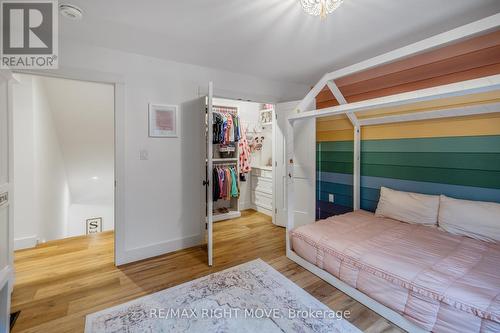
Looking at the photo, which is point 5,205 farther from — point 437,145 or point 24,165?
point 437,145

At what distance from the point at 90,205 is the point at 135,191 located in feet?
10.4

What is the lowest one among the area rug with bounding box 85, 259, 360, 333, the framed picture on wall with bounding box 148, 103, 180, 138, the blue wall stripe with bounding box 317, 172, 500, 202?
the area rug with bounding box 85, 259, 360, 333

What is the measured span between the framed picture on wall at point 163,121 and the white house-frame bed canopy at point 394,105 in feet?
4.67

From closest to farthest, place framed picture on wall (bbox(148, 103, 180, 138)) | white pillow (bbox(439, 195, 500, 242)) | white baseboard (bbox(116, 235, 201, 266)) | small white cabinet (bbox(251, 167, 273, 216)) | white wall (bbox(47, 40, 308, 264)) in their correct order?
1. white pillow (bbox(439, 195, 500, 242))
2. white wall (bbox(47, 40, 308, 264))
3. white baseboard (bbox(116, 235, 201, 266))
4. framed picture on wall (bbox(148, 103, 180, 138))
5. small white cabinet (bbox(251, 167, 273, 216))

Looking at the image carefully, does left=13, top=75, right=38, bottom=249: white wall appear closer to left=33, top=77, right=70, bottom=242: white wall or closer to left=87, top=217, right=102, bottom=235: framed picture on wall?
left=33, top=77, right=70, bottom=242: white wall

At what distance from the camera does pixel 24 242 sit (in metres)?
2.91

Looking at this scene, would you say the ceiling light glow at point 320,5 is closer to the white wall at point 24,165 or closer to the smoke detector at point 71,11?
the smoke detector at point 71,11

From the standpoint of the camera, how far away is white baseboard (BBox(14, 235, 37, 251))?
2.87 metres

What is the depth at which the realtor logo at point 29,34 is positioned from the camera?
5.94 feet

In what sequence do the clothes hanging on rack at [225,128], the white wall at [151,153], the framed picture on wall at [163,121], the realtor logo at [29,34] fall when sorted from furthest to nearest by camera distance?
the clothes hanging on rack at [225,128] → the framed picture on wall at [163,121] → the white wall at [151,153] → the realtor logo at [29,34]

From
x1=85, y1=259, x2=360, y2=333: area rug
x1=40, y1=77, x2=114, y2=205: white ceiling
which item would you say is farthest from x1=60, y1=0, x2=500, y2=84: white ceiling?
x1=85, y1=259, x2=360, y2=333: area rug

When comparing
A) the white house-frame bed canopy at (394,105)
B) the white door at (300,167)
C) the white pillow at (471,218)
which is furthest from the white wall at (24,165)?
the white pillow at (471,218)

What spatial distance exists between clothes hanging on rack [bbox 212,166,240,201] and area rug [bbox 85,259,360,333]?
1840mm

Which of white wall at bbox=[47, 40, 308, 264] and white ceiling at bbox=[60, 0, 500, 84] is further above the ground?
white ceiling at bbox=[60, 0, 500, 84]
